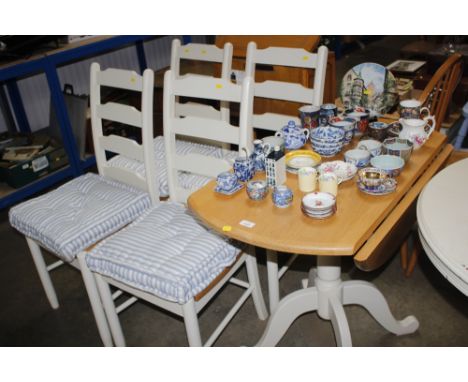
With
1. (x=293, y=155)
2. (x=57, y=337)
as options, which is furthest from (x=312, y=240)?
(x=57, y=337)

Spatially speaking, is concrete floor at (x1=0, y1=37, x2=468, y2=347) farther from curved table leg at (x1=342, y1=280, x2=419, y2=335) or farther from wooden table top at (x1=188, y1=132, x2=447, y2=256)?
wooden table top at (x1=188, y1=132, x2=447, y2=256)

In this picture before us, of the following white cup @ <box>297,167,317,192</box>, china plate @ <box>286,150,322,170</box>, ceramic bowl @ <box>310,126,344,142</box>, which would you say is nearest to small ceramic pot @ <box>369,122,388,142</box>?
ceramic bowl @ <box>310,126,344,142</box>

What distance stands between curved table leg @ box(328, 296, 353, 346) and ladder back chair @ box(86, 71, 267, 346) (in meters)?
0.34

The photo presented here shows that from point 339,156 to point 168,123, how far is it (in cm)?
67

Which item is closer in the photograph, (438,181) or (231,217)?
(231,217)

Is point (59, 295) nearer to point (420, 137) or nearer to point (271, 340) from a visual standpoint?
point (271, 340)

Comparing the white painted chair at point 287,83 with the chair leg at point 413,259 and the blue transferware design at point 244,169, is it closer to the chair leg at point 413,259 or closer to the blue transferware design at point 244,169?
the blue transferware design at point 244,169

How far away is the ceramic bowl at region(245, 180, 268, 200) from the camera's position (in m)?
1.45

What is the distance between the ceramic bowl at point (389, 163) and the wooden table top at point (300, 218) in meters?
0.03

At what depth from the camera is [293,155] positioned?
166 cm

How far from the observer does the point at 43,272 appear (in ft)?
6.84

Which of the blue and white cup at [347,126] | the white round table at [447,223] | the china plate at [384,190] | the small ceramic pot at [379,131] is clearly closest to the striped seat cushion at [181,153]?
the blue and white cup at [347,126]

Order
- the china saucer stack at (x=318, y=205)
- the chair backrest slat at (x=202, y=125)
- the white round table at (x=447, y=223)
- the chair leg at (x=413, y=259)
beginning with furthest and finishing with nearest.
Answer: the chair leg at (x=413, y=259)
the chair backrest slat at (x=202, y=125)
the china saucer stack at (x=318, y=205)
the white round table at (x=447, y=223)

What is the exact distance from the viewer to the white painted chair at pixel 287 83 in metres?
1.97
